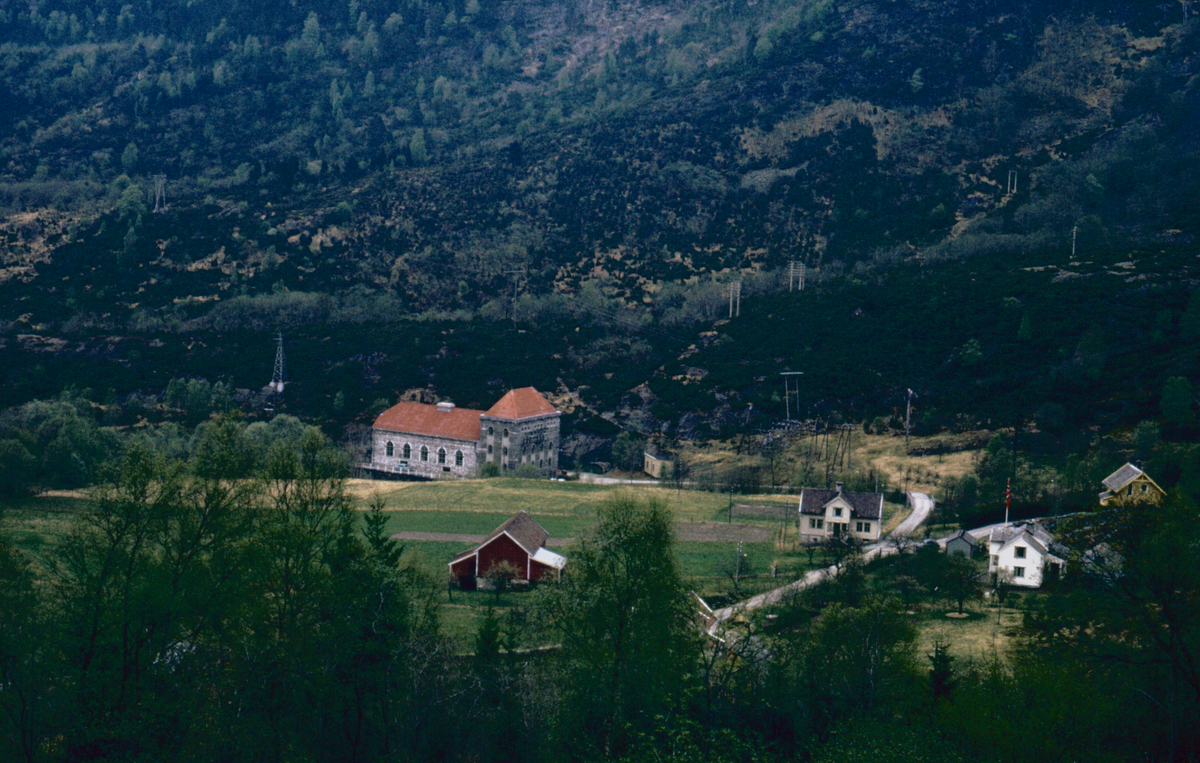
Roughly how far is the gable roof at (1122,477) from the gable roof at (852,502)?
9.97 meters

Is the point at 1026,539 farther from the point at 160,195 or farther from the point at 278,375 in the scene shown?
the point at 160,195

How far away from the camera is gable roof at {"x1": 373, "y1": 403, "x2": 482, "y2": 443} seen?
74250 mm

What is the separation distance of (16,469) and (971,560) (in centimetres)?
4505

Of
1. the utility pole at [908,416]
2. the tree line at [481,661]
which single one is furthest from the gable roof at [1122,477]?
the tree line at [481,661]

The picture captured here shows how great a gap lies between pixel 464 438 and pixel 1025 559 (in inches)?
1699

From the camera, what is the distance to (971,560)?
3919 centimetres

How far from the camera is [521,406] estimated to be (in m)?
73.4

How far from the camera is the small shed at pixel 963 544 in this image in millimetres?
41250

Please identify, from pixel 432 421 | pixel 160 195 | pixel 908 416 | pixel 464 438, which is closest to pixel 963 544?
pixel 908 416

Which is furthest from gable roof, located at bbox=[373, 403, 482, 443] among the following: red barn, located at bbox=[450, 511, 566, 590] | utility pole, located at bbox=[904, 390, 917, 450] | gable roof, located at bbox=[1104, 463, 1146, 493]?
gable roof, located at bbox=[1104, 463, 1146, 493]

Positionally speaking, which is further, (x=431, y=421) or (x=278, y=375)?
(x=278, y=375)

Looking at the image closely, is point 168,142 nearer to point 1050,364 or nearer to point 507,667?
point 1050,364

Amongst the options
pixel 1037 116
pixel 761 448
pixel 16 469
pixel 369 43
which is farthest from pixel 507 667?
pixel 369 43

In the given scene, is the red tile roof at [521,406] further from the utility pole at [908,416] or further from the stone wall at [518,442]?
the utility pole at [908,416]
